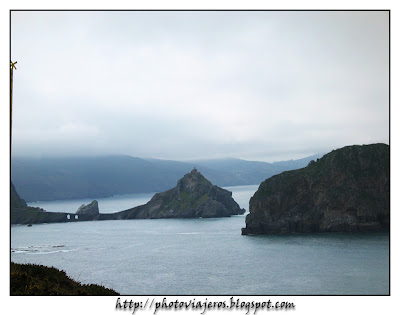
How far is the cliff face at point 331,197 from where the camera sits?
85.8m

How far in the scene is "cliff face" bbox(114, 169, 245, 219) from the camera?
14275 centimetres

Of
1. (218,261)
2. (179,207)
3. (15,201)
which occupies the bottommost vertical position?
(218,261)

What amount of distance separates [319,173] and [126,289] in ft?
200

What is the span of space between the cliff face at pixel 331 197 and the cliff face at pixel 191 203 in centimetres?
4959

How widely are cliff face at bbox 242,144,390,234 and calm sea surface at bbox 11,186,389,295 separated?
4530 mm

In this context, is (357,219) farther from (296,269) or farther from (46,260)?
(46,260)

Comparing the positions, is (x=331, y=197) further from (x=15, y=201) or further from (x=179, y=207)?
(x=15, y=201)

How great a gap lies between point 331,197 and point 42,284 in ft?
264

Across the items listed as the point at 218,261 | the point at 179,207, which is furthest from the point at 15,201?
the point at 218,261

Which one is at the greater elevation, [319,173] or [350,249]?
[319,173]

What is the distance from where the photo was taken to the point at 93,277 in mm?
53938

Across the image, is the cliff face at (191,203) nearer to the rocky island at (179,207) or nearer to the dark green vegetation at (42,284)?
the rocky island at (179,207)

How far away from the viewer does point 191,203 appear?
483ft
